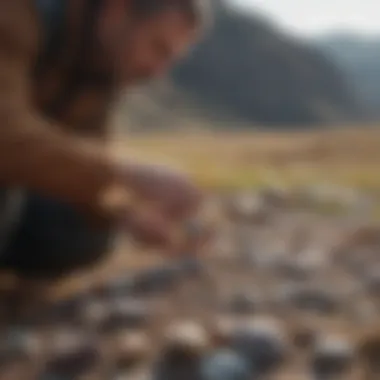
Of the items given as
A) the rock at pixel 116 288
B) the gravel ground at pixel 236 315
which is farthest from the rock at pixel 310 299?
the rock at pixel 116 288

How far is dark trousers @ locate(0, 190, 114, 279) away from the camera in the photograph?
24.1 inches

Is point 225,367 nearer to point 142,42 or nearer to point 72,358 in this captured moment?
point 72,358

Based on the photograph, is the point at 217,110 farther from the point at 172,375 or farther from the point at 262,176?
the point at 172,375

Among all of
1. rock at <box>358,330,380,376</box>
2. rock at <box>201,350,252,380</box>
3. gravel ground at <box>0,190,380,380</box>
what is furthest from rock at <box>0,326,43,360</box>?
rock at <box>358,330,380,376</box>

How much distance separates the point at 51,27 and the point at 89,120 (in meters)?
0.07

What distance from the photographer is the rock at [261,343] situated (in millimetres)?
573

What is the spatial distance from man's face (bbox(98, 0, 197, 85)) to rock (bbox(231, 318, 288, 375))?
19 cm

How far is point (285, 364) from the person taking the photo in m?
0.58

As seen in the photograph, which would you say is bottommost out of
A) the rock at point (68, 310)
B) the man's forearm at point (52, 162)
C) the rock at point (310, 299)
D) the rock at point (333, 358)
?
the rock at point (333, 358)

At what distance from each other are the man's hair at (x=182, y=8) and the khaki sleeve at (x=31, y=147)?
79 mm

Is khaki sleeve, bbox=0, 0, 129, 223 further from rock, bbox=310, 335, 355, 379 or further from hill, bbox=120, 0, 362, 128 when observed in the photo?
rock, bbox=310, 335, 355, 379

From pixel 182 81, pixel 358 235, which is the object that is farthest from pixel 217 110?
pixel 358 235

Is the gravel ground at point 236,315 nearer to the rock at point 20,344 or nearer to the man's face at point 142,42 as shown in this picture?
the rock at point 20,344

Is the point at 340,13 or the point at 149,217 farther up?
the point at 340,13
